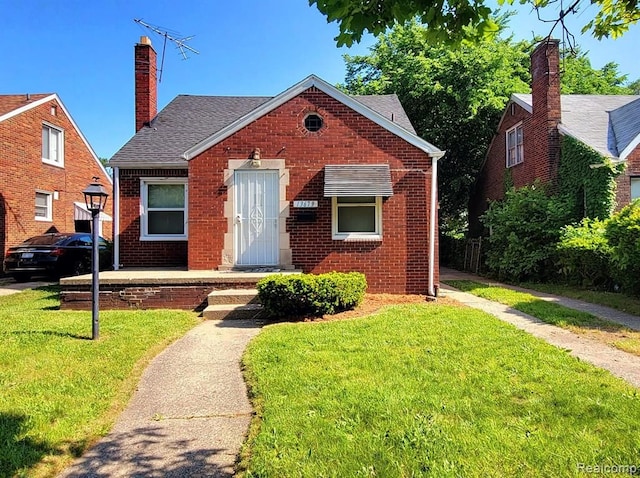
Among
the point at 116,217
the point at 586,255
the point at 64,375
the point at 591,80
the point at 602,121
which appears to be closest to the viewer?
the point at 64,375

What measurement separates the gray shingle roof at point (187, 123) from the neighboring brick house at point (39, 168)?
5.91m

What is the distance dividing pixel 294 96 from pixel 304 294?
5.02 meters

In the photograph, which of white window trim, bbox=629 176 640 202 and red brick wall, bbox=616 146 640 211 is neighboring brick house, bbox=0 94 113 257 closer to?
red brick wall, bbox=616 146 640 211

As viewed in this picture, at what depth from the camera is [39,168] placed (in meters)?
17.1

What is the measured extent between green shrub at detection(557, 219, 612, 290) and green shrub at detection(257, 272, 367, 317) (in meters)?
7.19

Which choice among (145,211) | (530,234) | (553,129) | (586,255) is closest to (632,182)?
(553,129)

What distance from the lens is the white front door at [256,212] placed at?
9820 mm

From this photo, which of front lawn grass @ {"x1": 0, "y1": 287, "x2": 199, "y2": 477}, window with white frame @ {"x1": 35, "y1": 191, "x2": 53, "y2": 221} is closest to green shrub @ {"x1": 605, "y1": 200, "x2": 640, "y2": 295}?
front lawn grass @ {"x1": 0, "y1": 287, "x2": 199, "y2": 477}

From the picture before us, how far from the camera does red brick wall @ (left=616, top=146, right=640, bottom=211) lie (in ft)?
41.6

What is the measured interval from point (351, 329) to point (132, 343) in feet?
10.4

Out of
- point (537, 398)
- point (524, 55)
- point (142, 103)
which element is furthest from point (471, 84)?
point (537, 398)

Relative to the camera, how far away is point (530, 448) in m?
2.85

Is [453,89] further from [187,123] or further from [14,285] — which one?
[14,285]

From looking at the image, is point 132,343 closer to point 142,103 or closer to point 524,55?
point 142,103
